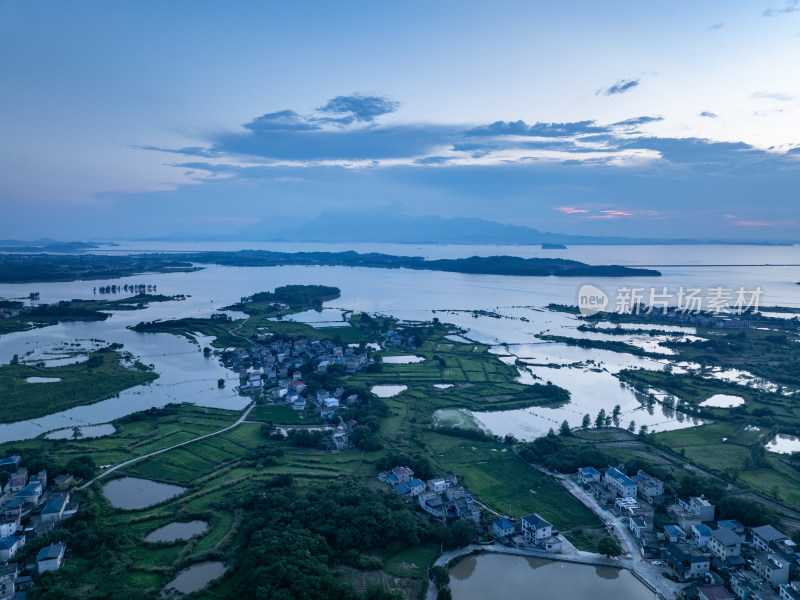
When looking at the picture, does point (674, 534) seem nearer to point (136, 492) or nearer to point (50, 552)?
point (50, 552)

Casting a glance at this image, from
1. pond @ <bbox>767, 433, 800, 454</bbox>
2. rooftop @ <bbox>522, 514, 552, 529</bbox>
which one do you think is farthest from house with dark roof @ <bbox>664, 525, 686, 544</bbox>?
pond @ <bbox>767, 433, 800, 454</bbox>

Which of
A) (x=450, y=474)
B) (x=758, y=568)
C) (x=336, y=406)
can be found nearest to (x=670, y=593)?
(x=758, y=568)

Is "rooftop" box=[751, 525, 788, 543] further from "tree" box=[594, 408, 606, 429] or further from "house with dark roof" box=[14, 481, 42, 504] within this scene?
"house with dark roof" box=[14, 481, 42, 504]

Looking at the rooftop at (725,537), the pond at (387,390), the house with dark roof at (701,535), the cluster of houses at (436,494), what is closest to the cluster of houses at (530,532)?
the cluster of houses at (436,494)

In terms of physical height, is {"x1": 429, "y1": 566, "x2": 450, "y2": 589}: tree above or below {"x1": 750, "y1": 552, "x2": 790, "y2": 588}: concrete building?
below

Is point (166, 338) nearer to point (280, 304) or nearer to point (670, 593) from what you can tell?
point (280, 304)

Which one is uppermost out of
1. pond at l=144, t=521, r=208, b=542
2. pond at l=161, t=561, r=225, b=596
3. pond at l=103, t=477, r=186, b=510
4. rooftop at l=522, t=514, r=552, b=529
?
rooftop at l=522, t=514, r=552, b=529

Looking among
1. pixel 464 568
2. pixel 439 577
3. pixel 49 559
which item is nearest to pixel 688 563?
pixel 464 568
